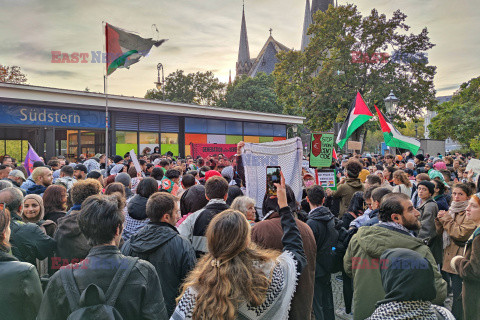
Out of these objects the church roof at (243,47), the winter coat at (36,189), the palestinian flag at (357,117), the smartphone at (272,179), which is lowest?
the winter coat at (36,189)

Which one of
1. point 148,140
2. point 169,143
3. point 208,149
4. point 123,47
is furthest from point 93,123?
point 123,47

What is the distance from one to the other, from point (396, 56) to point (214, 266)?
28198 millimetres

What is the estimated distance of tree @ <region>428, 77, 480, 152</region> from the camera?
3121cm

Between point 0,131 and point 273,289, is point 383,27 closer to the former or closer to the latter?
point 0,131

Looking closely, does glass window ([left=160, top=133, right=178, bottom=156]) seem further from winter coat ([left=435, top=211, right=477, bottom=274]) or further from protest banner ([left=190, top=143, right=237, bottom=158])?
winter coat ([left=435, top=211, right=477, bottom=274])

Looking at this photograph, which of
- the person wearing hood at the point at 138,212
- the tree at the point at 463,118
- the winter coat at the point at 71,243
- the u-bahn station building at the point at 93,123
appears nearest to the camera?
the winter coat at the point at 71,243

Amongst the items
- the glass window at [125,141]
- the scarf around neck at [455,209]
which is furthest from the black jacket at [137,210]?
the glass window at [125,141]

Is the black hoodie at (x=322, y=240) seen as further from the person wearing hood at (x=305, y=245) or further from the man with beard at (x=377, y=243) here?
the person wearing hood at (x=305, y=245)

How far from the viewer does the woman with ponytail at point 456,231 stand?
445cm

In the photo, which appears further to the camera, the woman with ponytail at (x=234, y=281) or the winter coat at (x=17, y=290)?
the winter coat at (x=17, y=290)

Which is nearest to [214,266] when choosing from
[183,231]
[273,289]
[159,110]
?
[273,289]

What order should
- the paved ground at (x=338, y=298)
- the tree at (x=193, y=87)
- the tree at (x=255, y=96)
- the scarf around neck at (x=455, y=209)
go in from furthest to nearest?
the tree at (x=193, y=87) → the tree at (x=255, y=96) → the paved ground at (x=338, y=298) → the scarf around neck at (x=455, y=209)

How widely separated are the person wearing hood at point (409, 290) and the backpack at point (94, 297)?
149cm

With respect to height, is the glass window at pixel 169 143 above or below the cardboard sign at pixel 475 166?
above
